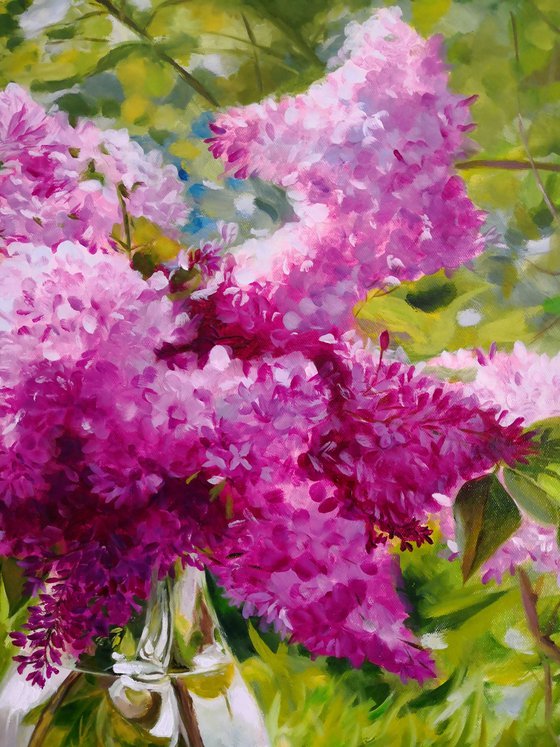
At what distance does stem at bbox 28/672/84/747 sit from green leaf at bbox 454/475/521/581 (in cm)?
33

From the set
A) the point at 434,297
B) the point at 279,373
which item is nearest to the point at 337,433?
the point at 279,373

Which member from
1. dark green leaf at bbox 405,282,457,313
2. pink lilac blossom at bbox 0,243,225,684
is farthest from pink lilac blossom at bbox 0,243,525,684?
dark green leaf at bbox 405,282,457,313

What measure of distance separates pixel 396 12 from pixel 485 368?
330 mm

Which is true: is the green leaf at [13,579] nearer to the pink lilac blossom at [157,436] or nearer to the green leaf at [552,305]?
the pink lilac blossom at [157,436]

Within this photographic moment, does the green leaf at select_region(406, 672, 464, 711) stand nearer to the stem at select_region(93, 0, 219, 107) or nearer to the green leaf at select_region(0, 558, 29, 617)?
the green leaf at select_region(0, 558, 29, 617)

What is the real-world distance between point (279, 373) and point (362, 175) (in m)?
0.16

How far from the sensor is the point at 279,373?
0.54 meters

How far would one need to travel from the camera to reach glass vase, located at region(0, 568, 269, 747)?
0.63 m

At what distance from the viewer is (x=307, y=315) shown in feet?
1.87

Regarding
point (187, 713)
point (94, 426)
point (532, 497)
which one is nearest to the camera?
point (94, 426)

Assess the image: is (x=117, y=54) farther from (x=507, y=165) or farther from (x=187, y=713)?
(x=187, y=713)

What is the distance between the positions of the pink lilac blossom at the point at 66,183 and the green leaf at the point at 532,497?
1.16ft

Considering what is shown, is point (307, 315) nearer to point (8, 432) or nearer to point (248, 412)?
point (248, 412)

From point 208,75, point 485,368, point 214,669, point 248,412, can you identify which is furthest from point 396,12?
point 214,669
